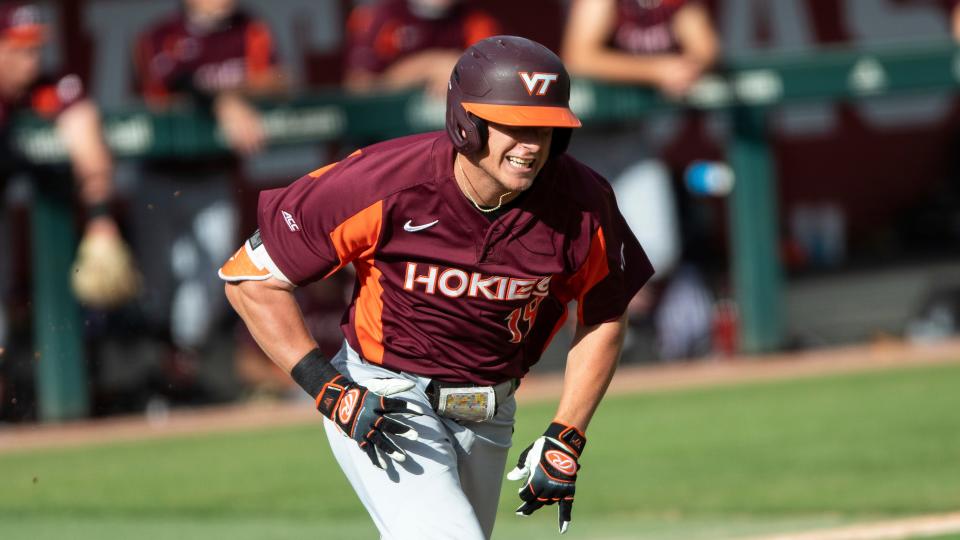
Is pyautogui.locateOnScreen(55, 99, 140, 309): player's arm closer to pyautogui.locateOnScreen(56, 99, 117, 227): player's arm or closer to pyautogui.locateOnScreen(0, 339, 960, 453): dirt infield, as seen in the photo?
pyautogui.locateOnScreen(56, 99, 117, 227): player's arm

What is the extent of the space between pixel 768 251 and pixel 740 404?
151 centimetres

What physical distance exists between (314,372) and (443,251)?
473 millimetres

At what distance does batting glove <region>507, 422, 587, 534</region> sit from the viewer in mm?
4172

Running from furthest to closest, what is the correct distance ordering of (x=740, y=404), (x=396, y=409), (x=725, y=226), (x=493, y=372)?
(x=725, y=226) → (x=740, y=404) → (x=493, y=372) → (x=396, y=409)

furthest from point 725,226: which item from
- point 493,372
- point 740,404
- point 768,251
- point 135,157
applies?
point 493,372

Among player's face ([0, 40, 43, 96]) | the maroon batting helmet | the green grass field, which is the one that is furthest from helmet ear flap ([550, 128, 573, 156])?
player's face ([0, 40, 43, 96])

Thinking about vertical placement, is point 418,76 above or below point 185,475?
above


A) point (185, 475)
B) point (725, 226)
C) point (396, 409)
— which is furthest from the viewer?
point (725, 226)

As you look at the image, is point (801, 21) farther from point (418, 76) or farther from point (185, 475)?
point (185, 475)

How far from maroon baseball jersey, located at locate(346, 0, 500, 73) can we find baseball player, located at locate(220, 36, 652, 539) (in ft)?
19.0

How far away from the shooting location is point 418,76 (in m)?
10.1

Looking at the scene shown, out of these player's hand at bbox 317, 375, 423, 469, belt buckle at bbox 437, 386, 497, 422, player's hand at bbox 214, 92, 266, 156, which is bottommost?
player's hand at bbox 214, 92, 266, 156

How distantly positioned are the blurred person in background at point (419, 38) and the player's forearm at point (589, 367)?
5685 millimetres

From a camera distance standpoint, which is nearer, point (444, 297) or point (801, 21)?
point (444, 297)
